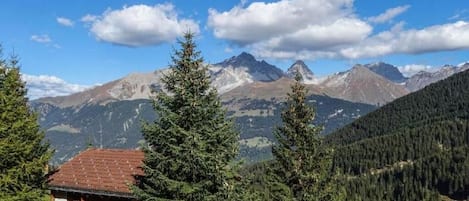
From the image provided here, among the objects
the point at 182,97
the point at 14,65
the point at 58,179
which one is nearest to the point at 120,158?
the point at 58,179

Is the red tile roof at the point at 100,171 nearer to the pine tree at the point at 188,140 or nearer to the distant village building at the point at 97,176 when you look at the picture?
the distant village building at the point at 97,176

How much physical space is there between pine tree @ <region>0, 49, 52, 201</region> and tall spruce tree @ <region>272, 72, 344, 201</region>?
11486 millimetres

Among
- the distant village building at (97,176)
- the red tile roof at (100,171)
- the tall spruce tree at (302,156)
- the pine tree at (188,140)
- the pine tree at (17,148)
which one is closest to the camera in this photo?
the pine tree at (188,140)

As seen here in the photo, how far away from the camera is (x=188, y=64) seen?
21.5 metres

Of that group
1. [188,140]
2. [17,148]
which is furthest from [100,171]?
[188,140]

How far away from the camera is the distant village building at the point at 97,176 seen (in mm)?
27281

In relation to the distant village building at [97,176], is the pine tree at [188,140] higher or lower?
higher

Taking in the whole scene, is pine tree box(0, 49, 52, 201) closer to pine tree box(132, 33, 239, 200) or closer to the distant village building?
the distant village building

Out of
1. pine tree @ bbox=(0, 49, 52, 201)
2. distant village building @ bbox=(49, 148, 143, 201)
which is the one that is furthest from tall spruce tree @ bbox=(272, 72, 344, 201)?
pine tree @ bbox=(0, 49, 52, 201)

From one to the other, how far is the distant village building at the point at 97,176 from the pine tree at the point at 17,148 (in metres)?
2.75

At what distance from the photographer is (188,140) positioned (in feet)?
66.7

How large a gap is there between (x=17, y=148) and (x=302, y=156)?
44.0ft

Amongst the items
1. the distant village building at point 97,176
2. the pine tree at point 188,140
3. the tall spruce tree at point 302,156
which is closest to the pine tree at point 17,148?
the distant village building at point 97,176

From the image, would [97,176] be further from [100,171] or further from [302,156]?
[302,156]
